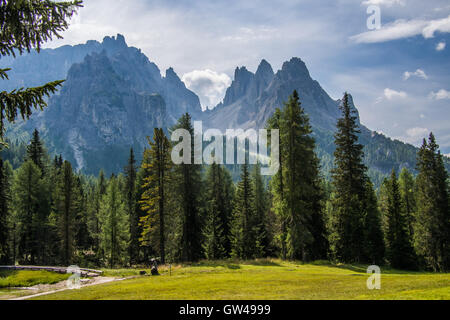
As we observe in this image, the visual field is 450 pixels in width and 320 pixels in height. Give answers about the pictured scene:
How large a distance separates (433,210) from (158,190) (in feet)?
108

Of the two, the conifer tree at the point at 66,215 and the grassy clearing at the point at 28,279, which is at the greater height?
the conifer tree at the point at 66,215

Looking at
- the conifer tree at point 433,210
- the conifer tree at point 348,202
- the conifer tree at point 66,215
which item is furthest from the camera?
the conifer tree at point 66,215

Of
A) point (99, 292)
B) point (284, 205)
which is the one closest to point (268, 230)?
point (284, 205)

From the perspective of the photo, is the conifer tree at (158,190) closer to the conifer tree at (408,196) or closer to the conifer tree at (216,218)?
the conifer tree at (216,218)

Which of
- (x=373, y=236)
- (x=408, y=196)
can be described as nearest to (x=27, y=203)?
(x=373, y=236)

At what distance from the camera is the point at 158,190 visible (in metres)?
33.0

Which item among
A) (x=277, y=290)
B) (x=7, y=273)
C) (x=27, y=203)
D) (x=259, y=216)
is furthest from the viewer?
(x=259, y=216)

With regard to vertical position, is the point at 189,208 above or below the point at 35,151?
below

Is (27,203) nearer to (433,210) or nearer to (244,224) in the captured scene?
(244,224)

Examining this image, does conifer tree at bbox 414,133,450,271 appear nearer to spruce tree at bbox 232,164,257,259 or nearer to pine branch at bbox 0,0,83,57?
spruce tree at bbox 232,164,257,259

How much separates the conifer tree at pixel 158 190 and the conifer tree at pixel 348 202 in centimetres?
1820

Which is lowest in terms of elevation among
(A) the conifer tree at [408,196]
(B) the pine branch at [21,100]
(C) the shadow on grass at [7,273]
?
(C) the shadow on grass at [7,273]

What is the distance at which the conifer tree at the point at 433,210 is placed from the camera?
3790 centimetres

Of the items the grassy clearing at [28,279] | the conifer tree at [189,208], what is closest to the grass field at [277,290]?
the grassy clearing at [28,279]
